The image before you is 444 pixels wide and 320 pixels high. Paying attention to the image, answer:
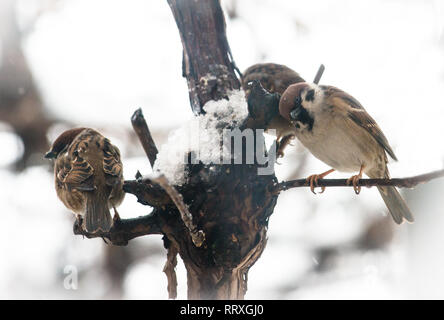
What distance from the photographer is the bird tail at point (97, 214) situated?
1906mm

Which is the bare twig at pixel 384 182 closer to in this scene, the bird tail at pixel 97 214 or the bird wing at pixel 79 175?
the bird tail at pixel 97 214

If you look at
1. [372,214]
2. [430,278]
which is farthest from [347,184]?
[372,214]

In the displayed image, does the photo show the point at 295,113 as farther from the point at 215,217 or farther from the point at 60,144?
the point at 60,144

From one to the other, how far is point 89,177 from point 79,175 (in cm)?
4

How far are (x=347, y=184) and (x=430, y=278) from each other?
92 centimetres

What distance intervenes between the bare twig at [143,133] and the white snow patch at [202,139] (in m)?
0.03

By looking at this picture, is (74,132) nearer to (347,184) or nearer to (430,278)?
(347,184)

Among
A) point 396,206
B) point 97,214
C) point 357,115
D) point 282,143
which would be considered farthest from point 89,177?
point 396,206

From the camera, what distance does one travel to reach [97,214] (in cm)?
196

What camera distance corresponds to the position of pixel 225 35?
2105mm

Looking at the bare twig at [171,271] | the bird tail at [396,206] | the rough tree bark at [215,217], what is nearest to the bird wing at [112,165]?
the rough tree bark at [215,217]

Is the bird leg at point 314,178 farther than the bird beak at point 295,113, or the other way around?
the bird beak at point 295,113

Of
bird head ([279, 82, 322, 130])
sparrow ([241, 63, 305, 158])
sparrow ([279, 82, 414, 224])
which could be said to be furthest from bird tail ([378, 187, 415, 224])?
sparrow ([241, 63, 305, 158])

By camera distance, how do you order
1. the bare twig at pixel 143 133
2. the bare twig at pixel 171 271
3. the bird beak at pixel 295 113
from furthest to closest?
the bird beak at pixel 295 113 < the bare twig at pixel 171 271 < the bare twig at pixel 143 133
